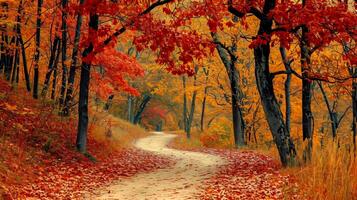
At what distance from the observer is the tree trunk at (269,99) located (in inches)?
441

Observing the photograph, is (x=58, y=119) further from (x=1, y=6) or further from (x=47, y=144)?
(x=1, y=6)

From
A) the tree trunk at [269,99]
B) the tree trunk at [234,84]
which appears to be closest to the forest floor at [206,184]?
the tree trunk at [269,99]

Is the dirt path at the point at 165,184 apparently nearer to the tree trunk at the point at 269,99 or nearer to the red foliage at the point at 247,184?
the red foliage at the point at 247,184

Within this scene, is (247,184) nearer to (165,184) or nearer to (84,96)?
(165,184)

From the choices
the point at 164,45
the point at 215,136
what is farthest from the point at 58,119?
the point at 215,136

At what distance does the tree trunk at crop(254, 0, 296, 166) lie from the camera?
11211mm

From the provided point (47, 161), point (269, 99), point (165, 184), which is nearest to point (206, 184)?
point (165, 184)

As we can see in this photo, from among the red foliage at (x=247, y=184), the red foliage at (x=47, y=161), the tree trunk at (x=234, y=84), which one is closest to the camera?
the red foliage at (x=247, y=184)

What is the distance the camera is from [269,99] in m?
11.4

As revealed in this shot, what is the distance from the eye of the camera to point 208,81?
24.0 m

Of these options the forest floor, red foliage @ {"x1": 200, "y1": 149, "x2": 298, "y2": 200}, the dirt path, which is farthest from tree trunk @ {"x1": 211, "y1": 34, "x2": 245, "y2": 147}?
red foliage @ {"x1": 200, "y1": 149, "x2": 298, "y2": 200}

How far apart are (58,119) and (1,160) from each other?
6.80 m

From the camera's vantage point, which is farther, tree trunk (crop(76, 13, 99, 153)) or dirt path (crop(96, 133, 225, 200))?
tree trunk (crop(76, 13, 99, 153))

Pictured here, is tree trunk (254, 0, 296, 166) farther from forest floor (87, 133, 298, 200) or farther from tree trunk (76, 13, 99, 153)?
tree trunk (76, 13, 99, 153)
